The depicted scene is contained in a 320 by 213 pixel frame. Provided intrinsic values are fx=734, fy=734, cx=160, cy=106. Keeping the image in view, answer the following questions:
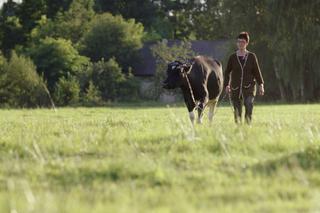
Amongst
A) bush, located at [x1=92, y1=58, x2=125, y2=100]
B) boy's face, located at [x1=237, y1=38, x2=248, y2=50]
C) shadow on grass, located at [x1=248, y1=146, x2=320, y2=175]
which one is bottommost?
bush, located at [x1=92, y1=58, x2=125, y2=100]

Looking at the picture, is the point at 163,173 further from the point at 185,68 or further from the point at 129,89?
the point at 129,89

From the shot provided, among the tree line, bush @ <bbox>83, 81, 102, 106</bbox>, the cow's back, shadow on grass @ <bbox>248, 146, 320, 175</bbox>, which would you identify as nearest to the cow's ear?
the cow's back

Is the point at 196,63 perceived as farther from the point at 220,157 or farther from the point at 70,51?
the point at 70,51

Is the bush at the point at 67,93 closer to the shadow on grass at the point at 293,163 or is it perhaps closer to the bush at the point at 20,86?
the bush at the point at 20,86

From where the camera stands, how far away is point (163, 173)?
8.73m

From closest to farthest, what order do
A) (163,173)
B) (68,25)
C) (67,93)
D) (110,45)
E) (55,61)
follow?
(163,173), (67,93), (55,61), (110,45), (68,25)

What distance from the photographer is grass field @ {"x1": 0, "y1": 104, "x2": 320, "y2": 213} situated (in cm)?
709

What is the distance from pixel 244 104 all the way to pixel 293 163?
294 inches

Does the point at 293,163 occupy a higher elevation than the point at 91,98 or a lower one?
higher

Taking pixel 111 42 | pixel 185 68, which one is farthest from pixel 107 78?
pixel 185 68

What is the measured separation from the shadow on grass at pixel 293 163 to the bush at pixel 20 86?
4343 centimetres

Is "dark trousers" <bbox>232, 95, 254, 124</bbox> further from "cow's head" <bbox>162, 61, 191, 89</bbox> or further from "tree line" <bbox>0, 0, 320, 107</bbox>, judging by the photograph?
"tree line" <bbox>0, 0, 320, 107</bbox>

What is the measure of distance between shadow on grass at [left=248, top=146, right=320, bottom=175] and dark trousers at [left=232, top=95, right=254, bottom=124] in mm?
5963

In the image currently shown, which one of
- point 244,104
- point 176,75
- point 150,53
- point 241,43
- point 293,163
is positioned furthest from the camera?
point 150,53
